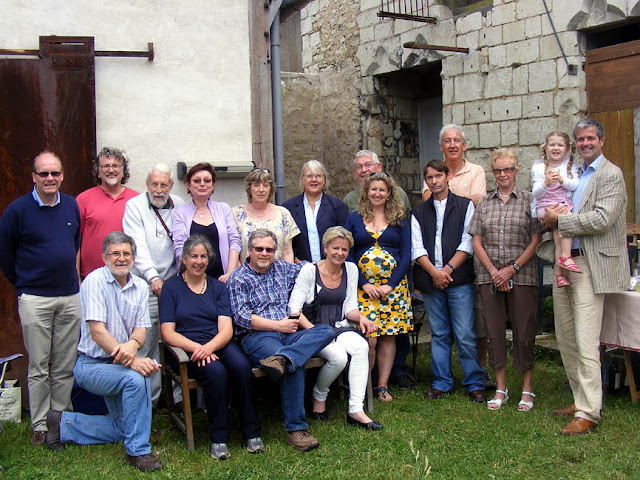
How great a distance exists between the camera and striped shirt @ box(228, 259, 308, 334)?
14.8 ft

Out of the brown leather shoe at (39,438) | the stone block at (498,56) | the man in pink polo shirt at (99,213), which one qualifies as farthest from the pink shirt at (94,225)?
the stone block at (498,56)

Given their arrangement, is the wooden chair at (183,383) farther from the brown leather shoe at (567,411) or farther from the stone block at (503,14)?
the stone block at (503,14)

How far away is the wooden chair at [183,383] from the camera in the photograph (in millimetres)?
4098

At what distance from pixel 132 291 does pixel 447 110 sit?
550cm

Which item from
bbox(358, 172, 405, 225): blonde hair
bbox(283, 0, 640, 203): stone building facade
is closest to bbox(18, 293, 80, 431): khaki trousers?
bbox(358, 172, 405, 225): blonde hair

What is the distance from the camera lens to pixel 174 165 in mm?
5496

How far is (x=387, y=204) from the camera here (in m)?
5.11

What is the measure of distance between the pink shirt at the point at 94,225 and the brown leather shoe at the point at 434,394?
2572 mm

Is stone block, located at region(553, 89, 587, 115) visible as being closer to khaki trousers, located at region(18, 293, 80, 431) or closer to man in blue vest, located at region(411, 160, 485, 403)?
man in blue vest, located at region(411, 160, 485, 403)

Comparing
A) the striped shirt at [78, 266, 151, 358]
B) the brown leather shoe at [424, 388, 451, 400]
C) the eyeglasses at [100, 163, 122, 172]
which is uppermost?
the eyeglasses at [100, 163, 122, 172]

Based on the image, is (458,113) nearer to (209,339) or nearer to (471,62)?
(471,62)

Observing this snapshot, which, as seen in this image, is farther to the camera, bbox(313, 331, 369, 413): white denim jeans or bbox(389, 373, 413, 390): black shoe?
bbox(389, 373, 413, 390): black shoe

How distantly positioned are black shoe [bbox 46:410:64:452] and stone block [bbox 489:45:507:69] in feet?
19.9

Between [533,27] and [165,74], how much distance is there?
4223mm
